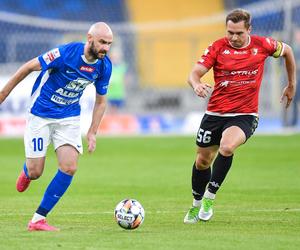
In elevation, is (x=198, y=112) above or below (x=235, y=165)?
below

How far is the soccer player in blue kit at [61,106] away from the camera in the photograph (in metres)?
10.2

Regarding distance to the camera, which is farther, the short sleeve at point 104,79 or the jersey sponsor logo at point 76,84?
the short sleeve at point 104,79

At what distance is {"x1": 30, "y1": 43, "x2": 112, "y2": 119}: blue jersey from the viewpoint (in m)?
10.3

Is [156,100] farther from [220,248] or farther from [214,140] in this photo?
[220,248]

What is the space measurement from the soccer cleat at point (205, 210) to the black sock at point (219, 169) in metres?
0.18

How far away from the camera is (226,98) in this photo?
11320 millimetres

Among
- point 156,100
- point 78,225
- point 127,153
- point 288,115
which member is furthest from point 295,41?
point 78,225

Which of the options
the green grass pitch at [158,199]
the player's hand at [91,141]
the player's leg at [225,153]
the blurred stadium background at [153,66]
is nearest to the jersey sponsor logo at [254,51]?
the player's leg at [225,153]

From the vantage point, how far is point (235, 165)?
19047mm

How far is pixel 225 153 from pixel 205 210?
2.35ft

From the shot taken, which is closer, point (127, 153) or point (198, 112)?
point (127, 153)

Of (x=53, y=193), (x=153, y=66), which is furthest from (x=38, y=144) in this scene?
(x=153, y=66)

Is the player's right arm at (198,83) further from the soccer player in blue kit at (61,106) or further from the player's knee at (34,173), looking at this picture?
the player's knee at (34,173)

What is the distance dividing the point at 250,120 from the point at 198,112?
1686cm
